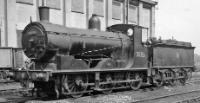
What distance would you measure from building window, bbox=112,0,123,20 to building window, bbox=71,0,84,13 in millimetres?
5020

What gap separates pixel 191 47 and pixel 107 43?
8.21 metres

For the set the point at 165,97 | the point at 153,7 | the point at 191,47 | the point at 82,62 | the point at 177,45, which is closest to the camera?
the point at 82,62

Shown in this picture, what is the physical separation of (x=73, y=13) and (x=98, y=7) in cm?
382

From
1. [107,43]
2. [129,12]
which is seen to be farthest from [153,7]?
[107,43]

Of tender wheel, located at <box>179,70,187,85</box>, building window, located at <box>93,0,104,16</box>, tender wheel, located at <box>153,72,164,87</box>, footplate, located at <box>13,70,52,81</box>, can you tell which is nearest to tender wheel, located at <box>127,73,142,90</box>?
tender wheel, located at <box>153,72,164,87</box>

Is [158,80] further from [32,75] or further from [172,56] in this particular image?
[32,75]

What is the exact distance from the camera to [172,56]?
16578 millimetres

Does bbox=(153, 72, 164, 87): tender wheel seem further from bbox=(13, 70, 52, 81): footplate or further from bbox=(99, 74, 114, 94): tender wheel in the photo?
bbox=(13, 70, 52, 81): footplate

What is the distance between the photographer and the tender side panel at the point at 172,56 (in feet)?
50.3

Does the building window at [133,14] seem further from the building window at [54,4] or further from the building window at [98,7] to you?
the building window at [54,4]

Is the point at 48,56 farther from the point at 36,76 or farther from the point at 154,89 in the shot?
the point at 154,89

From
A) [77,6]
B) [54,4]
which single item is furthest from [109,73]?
[77,6]

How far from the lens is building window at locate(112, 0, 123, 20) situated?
32562mm

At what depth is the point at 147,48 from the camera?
15.0 m
